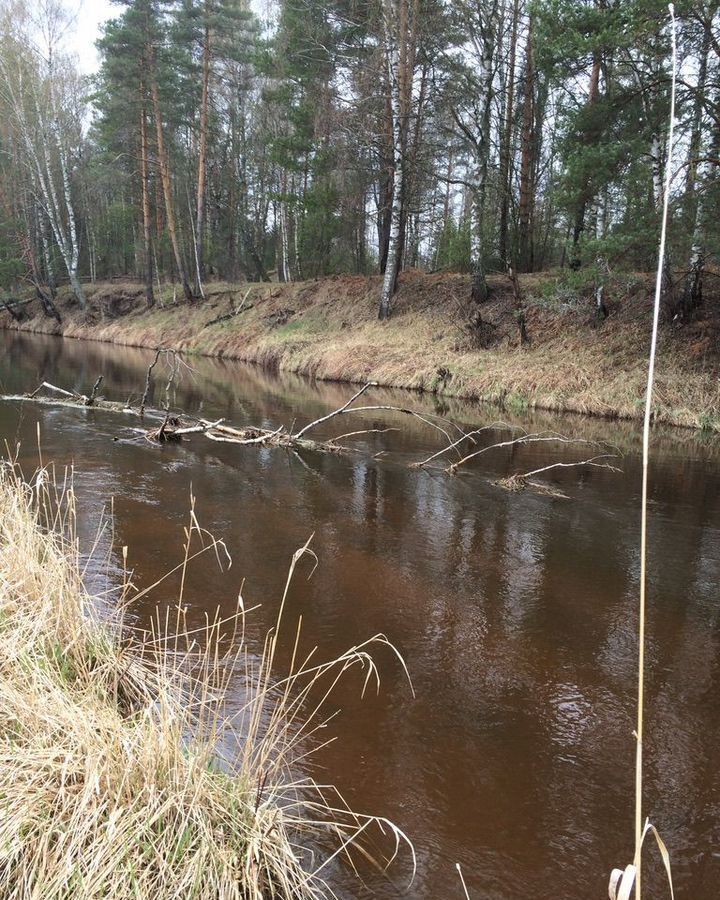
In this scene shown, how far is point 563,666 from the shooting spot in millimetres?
3873

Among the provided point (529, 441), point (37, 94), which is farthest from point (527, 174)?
point (37, 94)

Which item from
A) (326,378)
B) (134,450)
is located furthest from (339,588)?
(326,378)

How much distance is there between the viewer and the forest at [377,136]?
37.0ft

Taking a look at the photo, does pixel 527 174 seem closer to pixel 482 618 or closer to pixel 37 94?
pixel 482 618

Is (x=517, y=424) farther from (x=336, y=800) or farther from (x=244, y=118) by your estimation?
(x=244, y=118)

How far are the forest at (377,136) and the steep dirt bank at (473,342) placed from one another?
32.1 inches

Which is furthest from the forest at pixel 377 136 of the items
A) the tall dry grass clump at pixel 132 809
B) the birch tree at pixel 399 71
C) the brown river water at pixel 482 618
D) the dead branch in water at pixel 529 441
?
the tall dry grass clump at pixel 132 809

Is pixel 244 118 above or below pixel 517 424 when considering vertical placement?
above

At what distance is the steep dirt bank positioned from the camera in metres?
12.9

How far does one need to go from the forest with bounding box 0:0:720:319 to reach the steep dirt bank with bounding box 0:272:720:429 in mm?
817

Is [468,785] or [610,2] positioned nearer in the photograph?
[468,785]

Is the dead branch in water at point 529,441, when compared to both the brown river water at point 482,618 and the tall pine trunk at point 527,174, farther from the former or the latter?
the tall pine trunk at point 527,174

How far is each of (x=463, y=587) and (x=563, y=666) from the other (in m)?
1.21

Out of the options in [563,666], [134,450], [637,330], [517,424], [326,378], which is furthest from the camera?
[326,378]
